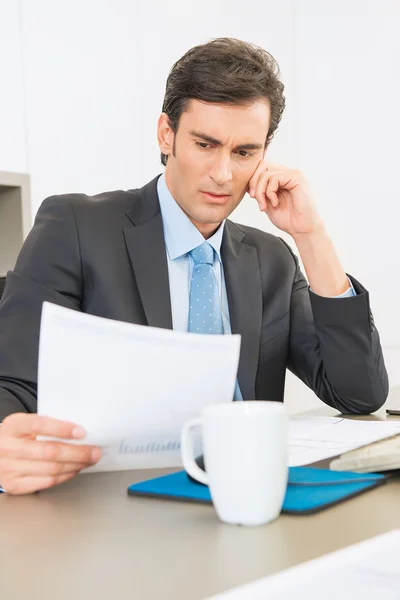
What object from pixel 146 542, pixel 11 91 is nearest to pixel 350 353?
pixel 146 542

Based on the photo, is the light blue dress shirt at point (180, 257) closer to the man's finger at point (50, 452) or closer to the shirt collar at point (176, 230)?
the shirt collar at point (176, 230)

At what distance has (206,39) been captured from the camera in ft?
11.6

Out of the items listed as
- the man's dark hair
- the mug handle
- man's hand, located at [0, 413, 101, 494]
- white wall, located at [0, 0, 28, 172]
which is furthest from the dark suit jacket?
white wall, located at [0, 0, 28, 172]

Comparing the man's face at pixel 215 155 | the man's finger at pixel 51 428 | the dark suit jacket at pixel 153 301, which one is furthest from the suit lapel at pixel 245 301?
the man's finger at pixel 51 428

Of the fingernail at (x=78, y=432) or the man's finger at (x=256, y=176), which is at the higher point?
the man's finger at (x=256, y=176)

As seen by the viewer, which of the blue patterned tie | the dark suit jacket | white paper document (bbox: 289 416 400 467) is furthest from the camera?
the blue patterned tie

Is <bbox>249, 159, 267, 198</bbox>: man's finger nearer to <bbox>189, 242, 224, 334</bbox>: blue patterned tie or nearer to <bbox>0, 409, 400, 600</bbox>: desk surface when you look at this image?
<bbox>189, 242, 224, 334</bbox>: blue patterned tie

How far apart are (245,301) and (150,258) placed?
9.4 inches

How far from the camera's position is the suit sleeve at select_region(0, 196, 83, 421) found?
145 cm

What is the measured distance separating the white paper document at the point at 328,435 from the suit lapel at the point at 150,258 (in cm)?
36

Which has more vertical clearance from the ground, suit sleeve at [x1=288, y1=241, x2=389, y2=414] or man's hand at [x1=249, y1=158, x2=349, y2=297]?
man's hand at [x1=249, y1=158, x2=349, y2=297]

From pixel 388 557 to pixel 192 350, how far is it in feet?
1.29

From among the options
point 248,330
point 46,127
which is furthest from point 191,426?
point 46,127

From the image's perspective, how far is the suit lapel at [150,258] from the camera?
1.66m
